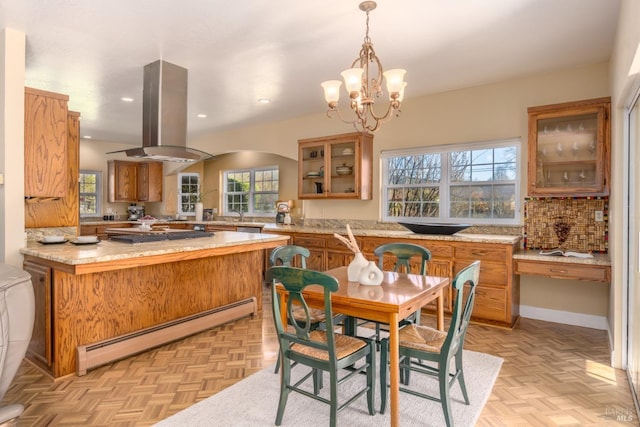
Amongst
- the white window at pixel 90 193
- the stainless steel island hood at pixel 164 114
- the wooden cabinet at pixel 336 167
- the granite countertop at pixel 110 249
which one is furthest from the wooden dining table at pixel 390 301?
the white window at pixel 90 193

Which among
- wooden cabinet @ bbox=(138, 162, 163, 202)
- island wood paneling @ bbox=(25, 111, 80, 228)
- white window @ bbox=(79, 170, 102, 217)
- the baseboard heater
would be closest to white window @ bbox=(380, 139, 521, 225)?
the baseboard heater

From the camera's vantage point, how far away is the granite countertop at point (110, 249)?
2475 millimetres

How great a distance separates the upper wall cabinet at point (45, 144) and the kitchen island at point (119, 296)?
499 mm

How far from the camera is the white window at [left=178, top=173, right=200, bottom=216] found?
8219 mm

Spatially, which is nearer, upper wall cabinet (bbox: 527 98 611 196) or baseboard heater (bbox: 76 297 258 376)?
baseboard heater (bbox: 76 297 258 376)

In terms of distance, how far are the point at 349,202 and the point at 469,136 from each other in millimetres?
1865

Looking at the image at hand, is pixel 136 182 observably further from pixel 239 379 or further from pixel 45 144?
pixel 239 379

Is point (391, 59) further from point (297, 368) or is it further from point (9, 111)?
point (9, 111)

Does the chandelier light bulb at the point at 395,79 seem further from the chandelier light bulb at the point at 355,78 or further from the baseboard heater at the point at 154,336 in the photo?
the baseboard heater at the point at 154,336

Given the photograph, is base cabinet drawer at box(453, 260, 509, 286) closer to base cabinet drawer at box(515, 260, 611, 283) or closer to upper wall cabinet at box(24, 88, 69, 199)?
base cabinet drawer at box(515, 260, 611, 283)

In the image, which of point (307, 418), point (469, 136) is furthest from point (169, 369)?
point (469, 136)

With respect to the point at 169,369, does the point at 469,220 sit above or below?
above

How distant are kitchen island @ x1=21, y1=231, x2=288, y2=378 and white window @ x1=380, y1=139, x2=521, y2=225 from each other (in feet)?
6.67

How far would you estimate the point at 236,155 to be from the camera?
7656 millimetres
